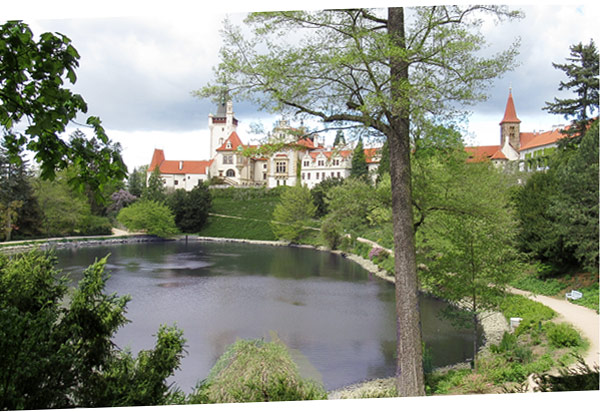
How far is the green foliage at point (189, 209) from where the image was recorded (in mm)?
29719

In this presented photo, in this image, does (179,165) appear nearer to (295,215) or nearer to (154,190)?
(154,190)

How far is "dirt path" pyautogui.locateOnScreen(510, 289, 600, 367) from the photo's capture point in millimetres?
5633

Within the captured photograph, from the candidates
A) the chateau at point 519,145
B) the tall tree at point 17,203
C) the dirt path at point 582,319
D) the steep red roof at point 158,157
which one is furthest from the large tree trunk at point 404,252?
the steep red roof at point 158,157

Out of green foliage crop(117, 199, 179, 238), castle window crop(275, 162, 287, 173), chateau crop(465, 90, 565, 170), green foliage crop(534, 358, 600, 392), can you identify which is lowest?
green foliage crop(534, 358, 600, 392)

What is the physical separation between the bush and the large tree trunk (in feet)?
9.80

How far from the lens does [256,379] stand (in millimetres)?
3941

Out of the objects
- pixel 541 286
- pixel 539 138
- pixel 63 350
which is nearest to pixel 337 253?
pixel 539 138

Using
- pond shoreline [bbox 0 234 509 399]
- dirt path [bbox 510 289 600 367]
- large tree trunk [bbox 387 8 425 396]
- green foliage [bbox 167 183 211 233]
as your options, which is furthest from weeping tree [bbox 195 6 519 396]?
green foliage [bbox 167 183 211 233]

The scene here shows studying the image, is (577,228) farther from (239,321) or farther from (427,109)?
(239,321)

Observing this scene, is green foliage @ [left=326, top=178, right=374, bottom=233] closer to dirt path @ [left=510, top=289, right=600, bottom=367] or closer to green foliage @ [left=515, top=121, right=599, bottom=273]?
dirt path @ [left=510, top=289, right=600, bottom=367]

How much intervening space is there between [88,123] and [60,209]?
23247 mm

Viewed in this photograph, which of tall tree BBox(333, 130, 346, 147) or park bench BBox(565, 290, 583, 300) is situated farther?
park bench BBox(565, 290, 583, 300)

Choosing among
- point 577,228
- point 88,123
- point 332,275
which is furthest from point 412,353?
point 332,275

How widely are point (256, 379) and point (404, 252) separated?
1.86 m
